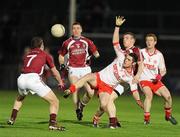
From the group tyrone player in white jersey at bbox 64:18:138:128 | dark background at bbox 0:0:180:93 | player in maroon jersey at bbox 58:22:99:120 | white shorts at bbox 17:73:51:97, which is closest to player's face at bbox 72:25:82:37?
player in maroon jersey at bbox 58:22:99:120

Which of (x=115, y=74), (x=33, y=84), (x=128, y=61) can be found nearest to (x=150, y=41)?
(x=128, y=61)

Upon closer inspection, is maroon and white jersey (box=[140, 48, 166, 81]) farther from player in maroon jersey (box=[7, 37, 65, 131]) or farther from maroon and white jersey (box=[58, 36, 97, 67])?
player in maroon jersey (box=[7, 37, 65, 131])

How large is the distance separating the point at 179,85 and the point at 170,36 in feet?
9.68

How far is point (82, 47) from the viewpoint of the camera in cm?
2303

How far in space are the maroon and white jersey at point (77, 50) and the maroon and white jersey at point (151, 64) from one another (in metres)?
1.80

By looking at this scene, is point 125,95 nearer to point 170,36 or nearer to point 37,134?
point 170,36

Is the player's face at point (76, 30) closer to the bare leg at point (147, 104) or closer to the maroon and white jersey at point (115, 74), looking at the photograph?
the bare leg at point (147, 104)

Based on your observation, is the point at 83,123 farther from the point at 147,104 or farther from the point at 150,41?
the point at 150,41

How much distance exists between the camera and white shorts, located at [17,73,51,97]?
18188 mm

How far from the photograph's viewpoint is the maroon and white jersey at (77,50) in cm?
2297

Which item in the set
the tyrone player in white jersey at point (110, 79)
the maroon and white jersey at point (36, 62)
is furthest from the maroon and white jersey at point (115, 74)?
the maroon and white jersey at point (36, 62)

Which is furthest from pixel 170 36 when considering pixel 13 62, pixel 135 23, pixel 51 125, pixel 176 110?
pixel 51 125

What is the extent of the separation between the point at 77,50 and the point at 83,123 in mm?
2969

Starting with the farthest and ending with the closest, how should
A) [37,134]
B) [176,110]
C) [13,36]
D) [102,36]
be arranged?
[13,36] < [102,36] < [176,110] < [37,134]
